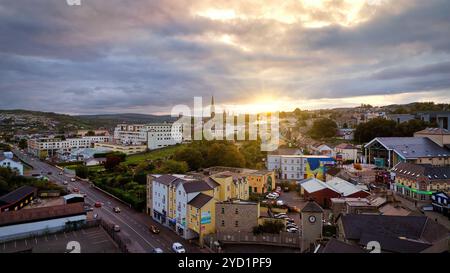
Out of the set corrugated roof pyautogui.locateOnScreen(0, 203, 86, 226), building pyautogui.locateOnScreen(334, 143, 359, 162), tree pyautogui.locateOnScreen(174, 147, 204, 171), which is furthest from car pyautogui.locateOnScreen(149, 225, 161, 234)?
building pyautogui.locateOnScreen(334, 143, 359, 162)

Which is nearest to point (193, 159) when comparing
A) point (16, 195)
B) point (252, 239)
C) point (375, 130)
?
point (16, 195)

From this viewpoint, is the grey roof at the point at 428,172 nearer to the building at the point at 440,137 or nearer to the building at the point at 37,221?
the building at the point at 440,137

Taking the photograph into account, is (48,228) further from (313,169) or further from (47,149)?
(47,149)

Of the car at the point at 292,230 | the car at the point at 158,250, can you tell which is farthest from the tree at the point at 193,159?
the car at the point at 158,250

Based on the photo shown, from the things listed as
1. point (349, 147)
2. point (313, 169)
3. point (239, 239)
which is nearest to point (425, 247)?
point (239, 239)
